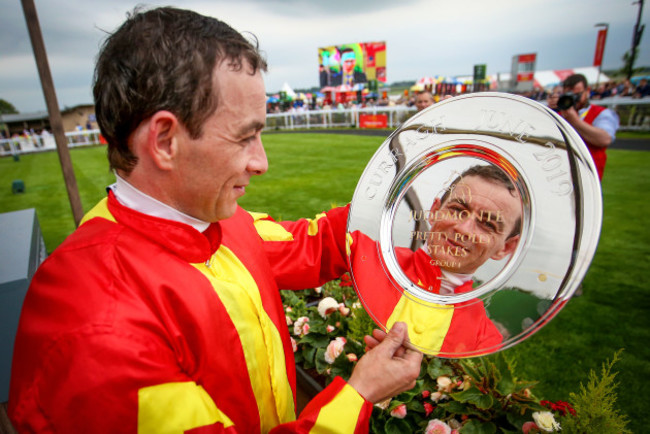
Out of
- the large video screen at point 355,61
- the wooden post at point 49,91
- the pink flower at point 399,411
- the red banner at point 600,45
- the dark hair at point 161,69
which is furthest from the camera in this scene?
the large video screen at point 355,61

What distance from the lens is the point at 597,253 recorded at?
4.56m

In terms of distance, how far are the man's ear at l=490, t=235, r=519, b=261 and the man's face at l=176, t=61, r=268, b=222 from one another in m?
0.74

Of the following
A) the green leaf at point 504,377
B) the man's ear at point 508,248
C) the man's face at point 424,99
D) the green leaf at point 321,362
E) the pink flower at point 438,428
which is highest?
the man's face at point 424,99

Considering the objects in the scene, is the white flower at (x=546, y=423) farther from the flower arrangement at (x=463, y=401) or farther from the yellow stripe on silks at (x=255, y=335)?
the yellow stripe on silks at (x=255, y=335)

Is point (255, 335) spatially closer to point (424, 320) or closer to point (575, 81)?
point (424, 320)

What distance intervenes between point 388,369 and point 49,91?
4.90 m

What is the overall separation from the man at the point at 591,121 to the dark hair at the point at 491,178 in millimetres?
2587

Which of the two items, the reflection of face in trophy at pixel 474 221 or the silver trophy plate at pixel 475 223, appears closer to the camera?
the silver trophy plate at pixel 475 223

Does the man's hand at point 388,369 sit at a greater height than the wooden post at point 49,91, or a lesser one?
lesser

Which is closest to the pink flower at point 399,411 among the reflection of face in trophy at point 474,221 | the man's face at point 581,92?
the reflection of face in trophy at point 474,221

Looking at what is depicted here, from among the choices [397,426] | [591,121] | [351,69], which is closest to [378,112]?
[591,121]

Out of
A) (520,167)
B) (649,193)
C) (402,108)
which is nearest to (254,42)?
(520,167)

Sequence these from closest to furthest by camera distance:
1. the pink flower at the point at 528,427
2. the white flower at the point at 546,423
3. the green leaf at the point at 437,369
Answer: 1. the white flower at the point at 546,423
2. the pink flower at the point at 528,427
3. the green leaf at the point at 437,369

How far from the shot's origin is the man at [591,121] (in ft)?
11.1
